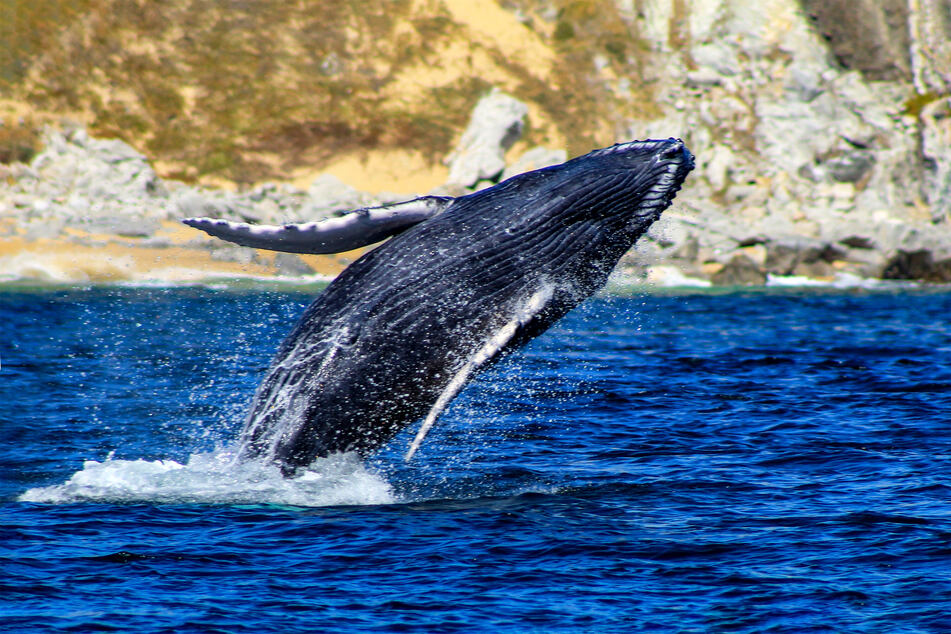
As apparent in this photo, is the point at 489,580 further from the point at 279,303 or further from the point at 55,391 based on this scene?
the point at 279,303

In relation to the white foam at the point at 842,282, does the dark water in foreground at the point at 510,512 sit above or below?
below

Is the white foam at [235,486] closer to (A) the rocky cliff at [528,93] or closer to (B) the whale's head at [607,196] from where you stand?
(B) the whale's head at [607,196]

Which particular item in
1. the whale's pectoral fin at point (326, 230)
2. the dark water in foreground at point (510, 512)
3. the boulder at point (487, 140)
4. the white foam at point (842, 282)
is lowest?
the dark water in foreground at point (510, 512)

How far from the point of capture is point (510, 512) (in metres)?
10.2

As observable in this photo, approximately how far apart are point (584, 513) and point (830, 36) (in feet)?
216

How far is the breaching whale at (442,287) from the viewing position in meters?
9.80

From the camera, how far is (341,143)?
2702 inches

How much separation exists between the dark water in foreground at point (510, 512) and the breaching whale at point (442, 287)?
2.37ft

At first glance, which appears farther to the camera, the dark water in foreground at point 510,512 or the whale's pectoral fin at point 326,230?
the whale's pectoral fin at point 326,230

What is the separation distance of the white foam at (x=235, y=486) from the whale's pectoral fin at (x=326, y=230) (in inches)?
85.3

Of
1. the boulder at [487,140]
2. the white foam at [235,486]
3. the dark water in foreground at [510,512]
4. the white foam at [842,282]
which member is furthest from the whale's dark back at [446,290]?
the boulder at [487,140]

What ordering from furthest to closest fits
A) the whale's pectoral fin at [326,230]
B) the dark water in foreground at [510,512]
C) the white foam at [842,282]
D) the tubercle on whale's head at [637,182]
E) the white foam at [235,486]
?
the white foam at [842,282] → the white foam at [235,486] → the tubercle on whale's head at [637,182] → the whale's pectoral fin at [326,230] → the dark water in foreground at [510,512]

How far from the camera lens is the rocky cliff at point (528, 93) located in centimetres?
6303

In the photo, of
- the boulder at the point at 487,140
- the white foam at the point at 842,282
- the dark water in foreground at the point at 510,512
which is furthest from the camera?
the boulder at the point at 487,140
